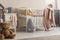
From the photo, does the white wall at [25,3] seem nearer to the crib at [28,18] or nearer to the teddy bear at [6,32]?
the crib at [28,18]

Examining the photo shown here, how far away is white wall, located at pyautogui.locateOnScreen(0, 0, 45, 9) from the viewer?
4143mm

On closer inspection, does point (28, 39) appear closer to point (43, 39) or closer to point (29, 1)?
point (43, 39)

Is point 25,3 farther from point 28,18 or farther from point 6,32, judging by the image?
point 6,32

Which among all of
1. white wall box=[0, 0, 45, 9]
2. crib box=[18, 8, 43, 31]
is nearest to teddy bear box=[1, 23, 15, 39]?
crib box=[18, 8, 43, 31]

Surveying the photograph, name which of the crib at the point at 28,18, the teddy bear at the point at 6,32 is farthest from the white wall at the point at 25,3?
the teddy bear at the point at 6,32

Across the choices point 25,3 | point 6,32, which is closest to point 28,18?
point 25,3

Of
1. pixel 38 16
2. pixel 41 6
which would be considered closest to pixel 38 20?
pixel 38 16

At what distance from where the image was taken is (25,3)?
171 inches

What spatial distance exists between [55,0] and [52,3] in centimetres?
14

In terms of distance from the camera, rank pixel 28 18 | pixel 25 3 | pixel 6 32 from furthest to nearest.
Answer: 1. pixel 25 3
2. pixel 28 18
3. pixel 6 32

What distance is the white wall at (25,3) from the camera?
414cm

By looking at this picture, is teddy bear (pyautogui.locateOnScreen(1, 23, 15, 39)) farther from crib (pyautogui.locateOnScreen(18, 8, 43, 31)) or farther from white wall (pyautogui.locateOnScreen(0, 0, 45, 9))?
white wall (pyautogui.locateOnScreen(0, 0, 45, 9))

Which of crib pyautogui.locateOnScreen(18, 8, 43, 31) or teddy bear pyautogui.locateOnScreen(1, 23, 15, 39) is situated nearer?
teddy bear pyautogui.locateOnScreen(1, 23, 15, 39)

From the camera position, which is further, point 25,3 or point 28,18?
point 25,3
